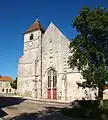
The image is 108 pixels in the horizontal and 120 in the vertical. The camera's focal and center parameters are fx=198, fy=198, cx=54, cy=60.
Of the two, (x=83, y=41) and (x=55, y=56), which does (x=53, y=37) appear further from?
(x=83, y=41)

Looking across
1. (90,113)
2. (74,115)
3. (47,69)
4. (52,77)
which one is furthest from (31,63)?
(90,113)

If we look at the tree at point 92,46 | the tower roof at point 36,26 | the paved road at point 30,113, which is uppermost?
the tower roof at point 36,26

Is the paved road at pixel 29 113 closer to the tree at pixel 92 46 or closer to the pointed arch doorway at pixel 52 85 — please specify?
the tree at pixel 92 46

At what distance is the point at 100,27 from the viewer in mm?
20766

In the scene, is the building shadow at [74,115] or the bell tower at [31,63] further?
the bell tower at [31,63]

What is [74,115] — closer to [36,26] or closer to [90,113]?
[90,113]

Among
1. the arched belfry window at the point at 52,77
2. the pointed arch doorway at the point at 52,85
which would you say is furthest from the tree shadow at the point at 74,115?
the arched belfry window at the point at 52,77

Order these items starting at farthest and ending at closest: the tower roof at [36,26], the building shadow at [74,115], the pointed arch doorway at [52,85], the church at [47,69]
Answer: the tower roof at [36,26] < the pointed arch doorway at [52,85] < the church at [47,69] < the building shadow at [74,115]

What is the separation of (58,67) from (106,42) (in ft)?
61.4

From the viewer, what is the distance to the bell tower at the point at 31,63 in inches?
1678

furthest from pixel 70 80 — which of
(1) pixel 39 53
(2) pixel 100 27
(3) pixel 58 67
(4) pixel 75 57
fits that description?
(2) pixel 100 27

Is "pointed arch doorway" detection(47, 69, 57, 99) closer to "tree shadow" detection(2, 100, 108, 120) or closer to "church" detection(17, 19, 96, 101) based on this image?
"church" detection(17, 19, 96, 101)

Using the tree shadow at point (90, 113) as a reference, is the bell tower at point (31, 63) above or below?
above

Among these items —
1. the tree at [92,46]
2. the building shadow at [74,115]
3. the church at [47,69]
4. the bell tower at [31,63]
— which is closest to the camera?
the building shadow at [74,115]
